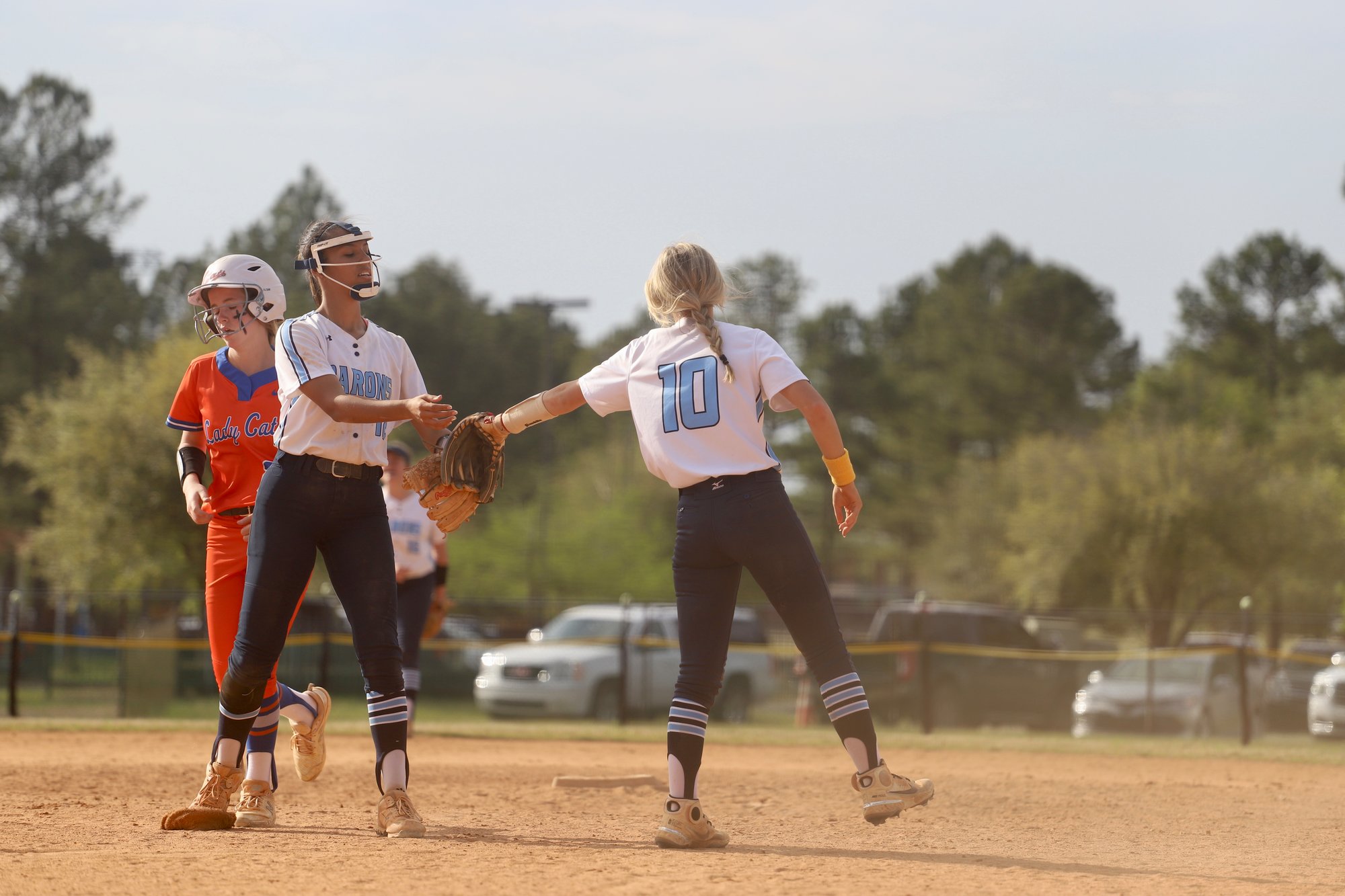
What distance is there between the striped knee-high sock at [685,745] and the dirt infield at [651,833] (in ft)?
0.83

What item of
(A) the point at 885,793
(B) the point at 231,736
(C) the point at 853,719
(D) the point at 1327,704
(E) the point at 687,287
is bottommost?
(D) the point at 1327,704

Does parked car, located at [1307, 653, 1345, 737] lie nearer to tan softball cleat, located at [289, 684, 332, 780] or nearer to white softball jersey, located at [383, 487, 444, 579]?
white softball jersey, located at [383, 487, 444, 579]

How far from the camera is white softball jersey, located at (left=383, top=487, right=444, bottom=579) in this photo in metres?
10.8

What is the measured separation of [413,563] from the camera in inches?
423

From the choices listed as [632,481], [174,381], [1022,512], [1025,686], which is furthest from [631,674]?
[632,481]

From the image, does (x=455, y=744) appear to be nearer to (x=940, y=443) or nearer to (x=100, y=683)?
(x=100, y=683)

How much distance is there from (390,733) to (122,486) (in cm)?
2973

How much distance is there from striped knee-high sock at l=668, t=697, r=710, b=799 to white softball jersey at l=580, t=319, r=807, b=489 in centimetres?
82

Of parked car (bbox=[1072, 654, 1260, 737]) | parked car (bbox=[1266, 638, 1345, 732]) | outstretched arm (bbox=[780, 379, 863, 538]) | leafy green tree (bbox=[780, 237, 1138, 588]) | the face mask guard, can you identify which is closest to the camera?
outstretched arm (bbox=[780, 379, 863, 538])

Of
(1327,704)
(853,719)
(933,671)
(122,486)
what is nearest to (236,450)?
(853,719)

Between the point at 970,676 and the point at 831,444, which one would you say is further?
the point at 970,676

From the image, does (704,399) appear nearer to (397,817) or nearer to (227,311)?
(397,817)

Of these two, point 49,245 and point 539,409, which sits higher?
point 49,245

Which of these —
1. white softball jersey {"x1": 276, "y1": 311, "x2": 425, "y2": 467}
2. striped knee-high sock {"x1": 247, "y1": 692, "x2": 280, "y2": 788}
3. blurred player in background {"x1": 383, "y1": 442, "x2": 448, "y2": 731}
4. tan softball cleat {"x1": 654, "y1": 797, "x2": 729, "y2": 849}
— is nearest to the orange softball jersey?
white softball jersey {"x1": 276, "y1": 311, "x2": 425, "y2": 467}
